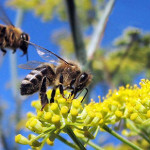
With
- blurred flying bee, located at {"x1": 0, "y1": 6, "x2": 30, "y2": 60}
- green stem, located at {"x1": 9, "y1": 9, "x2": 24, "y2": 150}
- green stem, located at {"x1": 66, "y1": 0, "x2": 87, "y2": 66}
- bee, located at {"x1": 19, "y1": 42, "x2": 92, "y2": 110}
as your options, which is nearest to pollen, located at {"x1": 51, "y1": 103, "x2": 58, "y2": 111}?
bee, located at {"x1": 19, "y1": 42, "x2": 92, "y2": 110}

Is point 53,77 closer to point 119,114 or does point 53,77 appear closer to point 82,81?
point 82,81

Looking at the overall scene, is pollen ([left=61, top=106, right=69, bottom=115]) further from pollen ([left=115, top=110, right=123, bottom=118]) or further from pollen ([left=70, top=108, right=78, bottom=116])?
pollen ([left=115, top=110, right=123, bottom=118])

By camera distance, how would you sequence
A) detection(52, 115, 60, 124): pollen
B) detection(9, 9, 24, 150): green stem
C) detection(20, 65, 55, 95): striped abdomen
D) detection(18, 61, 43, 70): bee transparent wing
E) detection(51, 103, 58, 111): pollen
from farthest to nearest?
1. detection(9, 9, 24, 150): green stem
2. detection(18, 61, 43, 70): bee transparent wing
3. detection(20, 65, 55, 95): striped abdomen
4. detection(51, 103, 58, 111): pollen
5. detection(52, 115, 60, 124): pollen

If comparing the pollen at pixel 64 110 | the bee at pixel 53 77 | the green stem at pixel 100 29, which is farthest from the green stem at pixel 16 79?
the pollen at pixel 64 110

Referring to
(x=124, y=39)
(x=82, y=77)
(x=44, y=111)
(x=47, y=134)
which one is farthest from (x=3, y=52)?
(x=124, y=39)

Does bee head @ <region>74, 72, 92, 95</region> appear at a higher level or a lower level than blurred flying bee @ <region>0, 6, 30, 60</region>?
lower
